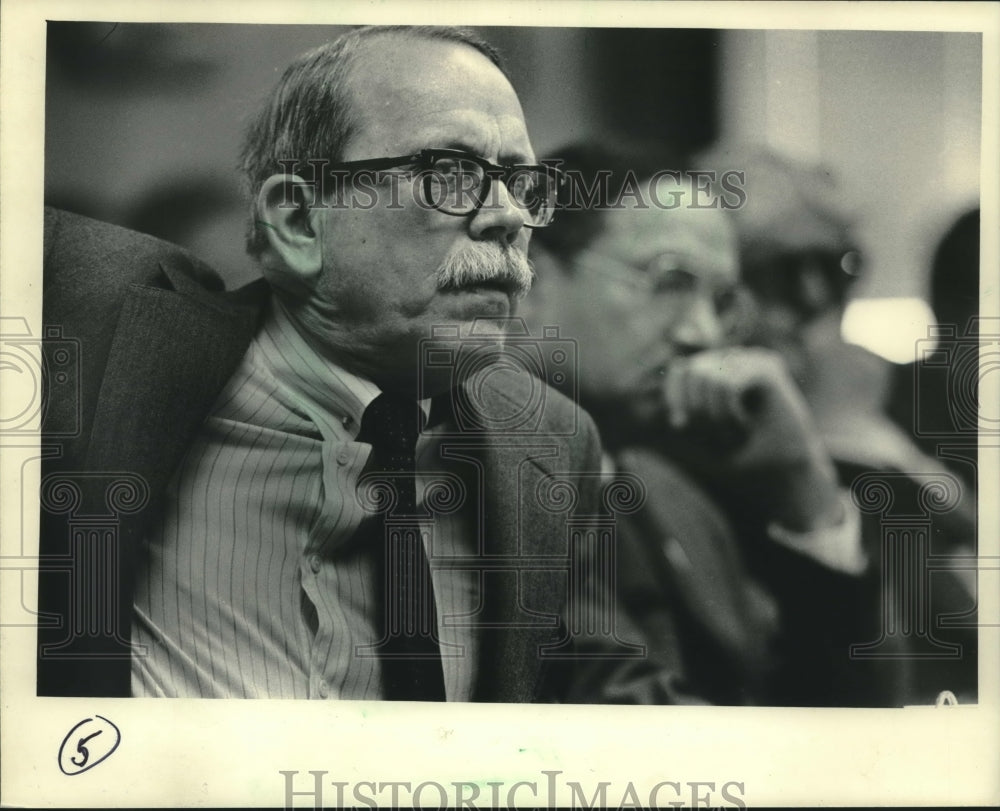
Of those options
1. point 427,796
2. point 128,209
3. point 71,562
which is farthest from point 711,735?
point 128,209

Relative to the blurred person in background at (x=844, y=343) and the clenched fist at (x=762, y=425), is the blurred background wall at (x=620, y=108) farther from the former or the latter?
the clenched fist at (x=762, y=425)

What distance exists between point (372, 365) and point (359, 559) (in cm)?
53

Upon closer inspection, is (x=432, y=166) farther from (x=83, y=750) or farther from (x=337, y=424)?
(x=83, y=750)

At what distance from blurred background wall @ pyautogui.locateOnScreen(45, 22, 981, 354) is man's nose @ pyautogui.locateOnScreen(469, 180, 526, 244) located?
176 mm

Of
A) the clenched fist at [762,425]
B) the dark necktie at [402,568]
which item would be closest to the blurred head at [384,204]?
the dark necktie at [402,568]

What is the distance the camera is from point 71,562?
2734 millimetres

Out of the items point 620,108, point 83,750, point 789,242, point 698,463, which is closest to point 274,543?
point 83,750

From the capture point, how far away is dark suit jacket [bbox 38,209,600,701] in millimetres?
2670

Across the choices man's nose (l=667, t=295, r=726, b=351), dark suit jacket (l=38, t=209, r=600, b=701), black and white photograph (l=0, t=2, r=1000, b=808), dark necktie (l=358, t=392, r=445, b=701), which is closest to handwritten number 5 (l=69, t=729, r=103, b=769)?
black and white photograph (l=0, t=2, r=1000, b=808)

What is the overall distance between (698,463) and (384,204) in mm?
1122

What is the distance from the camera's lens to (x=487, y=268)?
2.66 meters

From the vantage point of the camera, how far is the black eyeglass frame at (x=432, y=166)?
2635mm

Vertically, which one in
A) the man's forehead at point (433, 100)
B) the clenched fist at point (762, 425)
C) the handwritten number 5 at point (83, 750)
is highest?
the man's forehead at point (433, 100)

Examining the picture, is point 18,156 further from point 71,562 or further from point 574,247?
point 574,247
